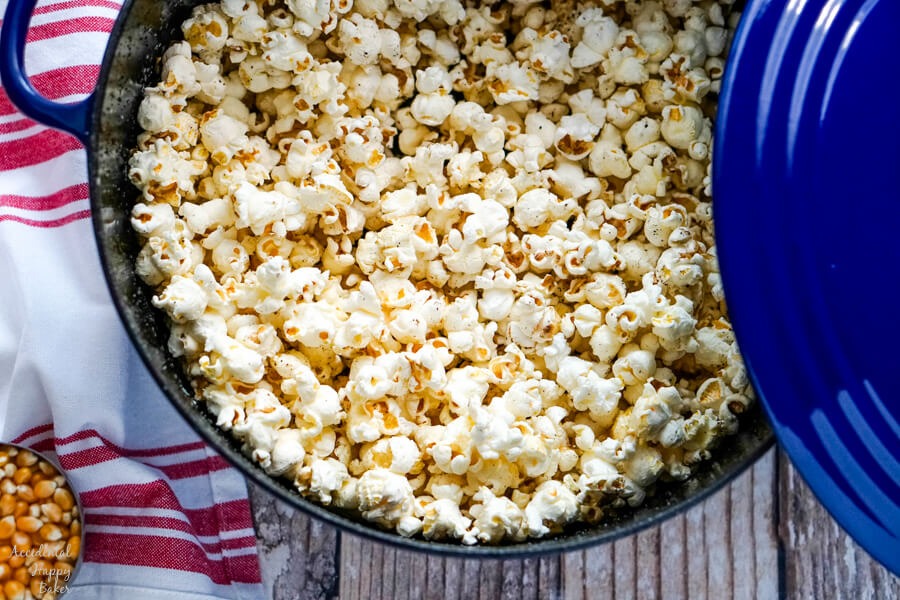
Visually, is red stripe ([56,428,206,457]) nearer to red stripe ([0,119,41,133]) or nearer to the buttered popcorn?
the buttered popcorn

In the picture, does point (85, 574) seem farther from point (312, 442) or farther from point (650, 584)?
point (650, 584)

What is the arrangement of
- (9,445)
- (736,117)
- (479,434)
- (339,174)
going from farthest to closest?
(9,445), (339,174), (479,434), (736,117)

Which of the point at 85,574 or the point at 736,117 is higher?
the point at 736,117

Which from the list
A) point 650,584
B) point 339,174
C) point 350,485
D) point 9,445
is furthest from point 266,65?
point 650,584

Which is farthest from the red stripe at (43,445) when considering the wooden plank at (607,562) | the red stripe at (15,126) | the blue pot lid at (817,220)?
the blue pot lid at (817,220)

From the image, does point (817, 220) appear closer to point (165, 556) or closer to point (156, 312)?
point (156, 312)

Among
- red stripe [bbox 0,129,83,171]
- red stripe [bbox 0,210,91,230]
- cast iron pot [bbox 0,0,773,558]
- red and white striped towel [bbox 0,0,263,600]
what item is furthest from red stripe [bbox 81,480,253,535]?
red stripe [bbox 0,129,83,171]
